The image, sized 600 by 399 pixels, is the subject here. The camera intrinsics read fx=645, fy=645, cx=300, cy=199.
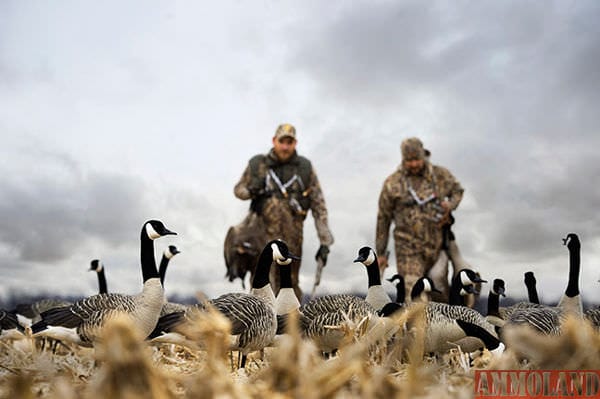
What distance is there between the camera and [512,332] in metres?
1.43

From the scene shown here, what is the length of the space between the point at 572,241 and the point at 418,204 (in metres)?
3.48

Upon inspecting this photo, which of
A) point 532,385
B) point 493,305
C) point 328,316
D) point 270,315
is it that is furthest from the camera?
point 493,305

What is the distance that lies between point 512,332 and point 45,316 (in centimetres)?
660

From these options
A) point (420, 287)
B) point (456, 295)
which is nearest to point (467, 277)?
point (456, 295)

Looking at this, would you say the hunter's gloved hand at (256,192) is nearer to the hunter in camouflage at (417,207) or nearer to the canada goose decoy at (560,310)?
the hunter in camouflage at (417,207)

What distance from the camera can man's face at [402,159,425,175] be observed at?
12.3 metres

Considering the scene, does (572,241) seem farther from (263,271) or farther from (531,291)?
(263,271)

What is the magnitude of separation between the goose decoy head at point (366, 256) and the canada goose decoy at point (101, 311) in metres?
3.19

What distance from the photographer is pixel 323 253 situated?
12336mm

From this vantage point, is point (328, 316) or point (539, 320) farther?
point (328, 316)

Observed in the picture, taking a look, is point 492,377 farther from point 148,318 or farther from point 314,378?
point 148,318

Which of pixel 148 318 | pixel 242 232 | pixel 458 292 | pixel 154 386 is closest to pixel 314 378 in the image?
pixel 154 386

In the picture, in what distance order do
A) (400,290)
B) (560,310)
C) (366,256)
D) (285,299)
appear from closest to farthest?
(560,310)
(285,299)
(366,256)
(400,290)

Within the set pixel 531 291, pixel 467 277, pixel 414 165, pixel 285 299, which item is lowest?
pixel 285 299
